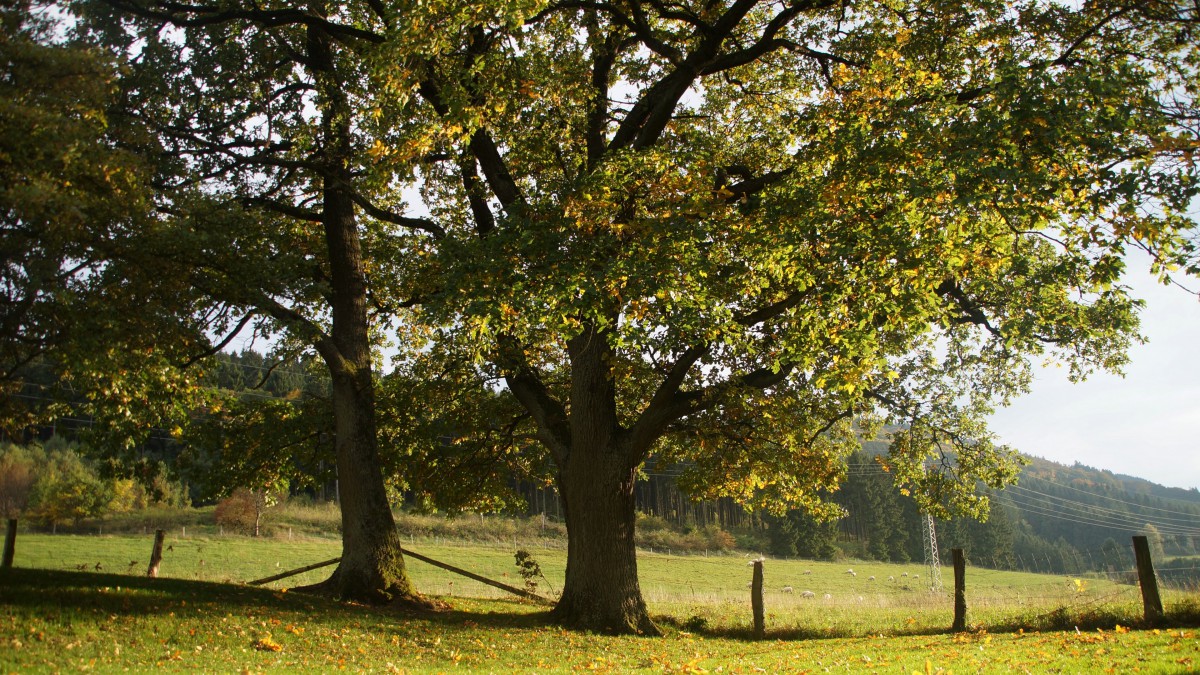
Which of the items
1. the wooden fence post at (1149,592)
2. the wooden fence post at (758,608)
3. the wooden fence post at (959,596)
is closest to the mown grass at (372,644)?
the wooden fence post at (1149,592)

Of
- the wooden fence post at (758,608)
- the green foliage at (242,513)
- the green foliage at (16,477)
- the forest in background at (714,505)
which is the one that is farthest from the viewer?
the green foliage at (16,477)

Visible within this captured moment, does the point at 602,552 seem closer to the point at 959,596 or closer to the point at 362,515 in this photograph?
the point at 362,515

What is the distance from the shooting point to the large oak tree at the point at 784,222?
956 centimetres

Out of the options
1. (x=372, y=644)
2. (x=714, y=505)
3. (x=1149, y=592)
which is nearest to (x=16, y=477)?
(x=372, y=644)

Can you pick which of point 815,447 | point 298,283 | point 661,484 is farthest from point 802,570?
point 298,283

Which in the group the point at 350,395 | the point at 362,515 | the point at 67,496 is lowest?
the point at 362,515

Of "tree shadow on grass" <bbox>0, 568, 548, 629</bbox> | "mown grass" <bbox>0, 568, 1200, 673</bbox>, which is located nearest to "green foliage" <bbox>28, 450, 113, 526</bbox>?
"tree shadow on grass" <bbox>0, 568, 548, 629</bbox>

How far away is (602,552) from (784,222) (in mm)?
6782

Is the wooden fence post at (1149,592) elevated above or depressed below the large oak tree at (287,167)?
below

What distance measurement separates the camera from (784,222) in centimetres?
1157

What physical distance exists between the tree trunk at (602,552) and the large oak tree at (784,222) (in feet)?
0.16

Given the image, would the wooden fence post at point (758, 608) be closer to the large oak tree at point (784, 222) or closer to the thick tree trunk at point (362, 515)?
the large oak tree at point (784, 222)

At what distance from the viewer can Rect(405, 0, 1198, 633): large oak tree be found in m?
9.56

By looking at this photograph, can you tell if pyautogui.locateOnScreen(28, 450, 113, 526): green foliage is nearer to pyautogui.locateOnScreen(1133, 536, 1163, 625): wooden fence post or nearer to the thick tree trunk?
the thick tree trunk
